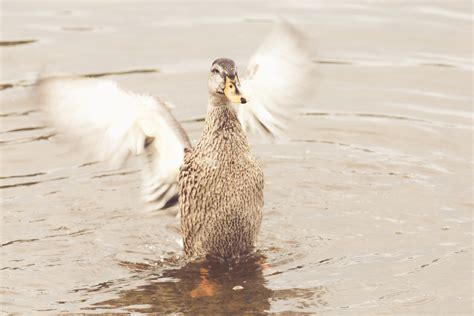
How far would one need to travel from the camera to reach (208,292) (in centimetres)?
706

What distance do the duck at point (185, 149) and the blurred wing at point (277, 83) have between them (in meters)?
0.69

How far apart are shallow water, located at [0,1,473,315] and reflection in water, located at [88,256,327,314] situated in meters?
0.01

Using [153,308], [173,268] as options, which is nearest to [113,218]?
[173,268]

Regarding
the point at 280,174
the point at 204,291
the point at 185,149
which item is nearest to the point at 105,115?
the point at 185,149

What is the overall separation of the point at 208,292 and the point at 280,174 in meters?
2.09

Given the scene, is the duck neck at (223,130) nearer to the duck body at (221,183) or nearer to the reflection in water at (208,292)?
the duck body at (221,183)

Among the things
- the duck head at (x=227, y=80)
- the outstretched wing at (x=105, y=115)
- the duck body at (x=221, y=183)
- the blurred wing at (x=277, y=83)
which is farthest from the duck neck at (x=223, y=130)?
the blurred wing at (x=277, y=83)

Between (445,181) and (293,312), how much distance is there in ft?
7.89

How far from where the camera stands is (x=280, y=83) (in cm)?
813

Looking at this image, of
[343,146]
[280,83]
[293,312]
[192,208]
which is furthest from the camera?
[343,146]

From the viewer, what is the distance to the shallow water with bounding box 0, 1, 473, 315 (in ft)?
23.2

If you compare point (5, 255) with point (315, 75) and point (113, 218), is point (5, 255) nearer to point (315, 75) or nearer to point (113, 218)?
point (113, 218)

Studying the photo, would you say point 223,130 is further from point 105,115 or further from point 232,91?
point 105,115

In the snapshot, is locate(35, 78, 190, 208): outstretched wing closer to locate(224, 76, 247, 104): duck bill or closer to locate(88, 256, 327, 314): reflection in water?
locate(224, 76, 247, 104): duck bill
